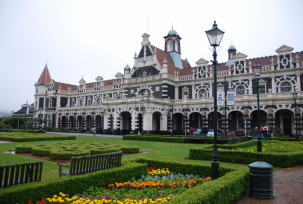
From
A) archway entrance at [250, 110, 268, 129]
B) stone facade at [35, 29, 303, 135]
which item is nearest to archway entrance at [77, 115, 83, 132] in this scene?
stone facade at [35, 29, 303, 135]

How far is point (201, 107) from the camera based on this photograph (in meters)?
43.5

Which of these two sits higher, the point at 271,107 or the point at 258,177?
the point at 271,107

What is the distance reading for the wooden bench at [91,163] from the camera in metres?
8.68

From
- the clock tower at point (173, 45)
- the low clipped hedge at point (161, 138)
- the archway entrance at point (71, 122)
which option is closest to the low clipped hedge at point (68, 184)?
the low clipped hedge at point (161, 138)

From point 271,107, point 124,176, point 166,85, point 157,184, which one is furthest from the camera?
point 166,85

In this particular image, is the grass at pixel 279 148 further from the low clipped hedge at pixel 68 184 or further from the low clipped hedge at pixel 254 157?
the low clipped hedge at pixel 68 184

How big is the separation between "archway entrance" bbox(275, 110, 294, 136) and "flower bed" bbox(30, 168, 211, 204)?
33636mm

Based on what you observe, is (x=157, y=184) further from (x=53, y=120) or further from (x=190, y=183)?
(x=53, y=120)

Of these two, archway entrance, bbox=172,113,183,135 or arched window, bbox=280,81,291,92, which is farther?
archway entrance, bbox=172,113,183,135

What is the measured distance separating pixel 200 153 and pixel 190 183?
7.23 meters

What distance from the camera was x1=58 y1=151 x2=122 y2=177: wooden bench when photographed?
8683 mm

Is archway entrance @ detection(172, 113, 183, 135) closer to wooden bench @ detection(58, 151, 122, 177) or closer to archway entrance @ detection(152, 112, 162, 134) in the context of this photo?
archway entrance @ detection(152, 112, 162, 134)

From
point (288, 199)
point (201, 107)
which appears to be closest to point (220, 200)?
point (288, 199)

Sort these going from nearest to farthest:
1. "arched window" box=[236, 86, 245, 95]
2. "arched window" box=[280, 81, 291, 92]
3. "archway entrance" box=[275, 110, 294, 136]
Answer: "archway entrance" box=[275, 110, 294, 136] → "arched window" box=[280, 81, 291, 92] → "arched window" box=[236, 86, 245, 95]
